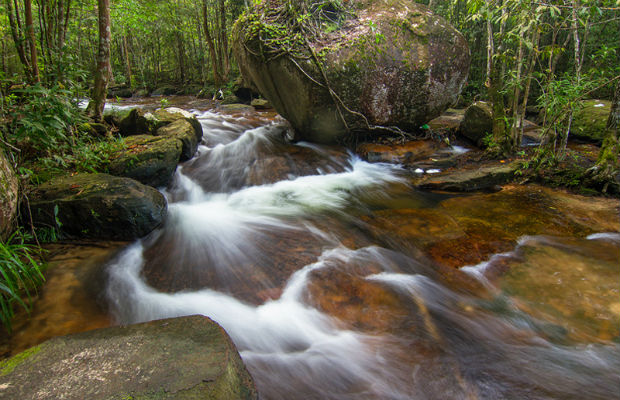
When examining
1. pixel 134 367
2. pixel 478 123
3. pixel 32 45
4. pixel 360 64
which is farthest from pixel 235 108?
Answer: pixel 134 367

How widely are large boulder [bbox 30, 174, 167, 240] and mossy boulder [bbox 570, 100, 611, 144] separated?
884 cm

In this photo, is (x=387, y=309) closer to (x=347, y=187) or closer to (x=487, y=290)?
(x=487, y=290)

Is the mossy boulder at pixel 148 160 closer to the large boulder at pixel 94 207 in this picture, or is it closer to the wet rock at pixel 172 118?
the large boulder at pixel 94 207

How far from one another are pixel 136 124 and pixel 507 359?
6.89 meters

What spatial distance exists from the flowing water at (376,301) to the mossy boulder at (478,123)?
321cm

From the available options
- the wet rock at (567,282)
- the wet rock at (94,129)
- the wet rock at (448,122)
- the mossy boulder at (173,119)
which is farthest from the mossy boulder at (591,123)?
the wet rock at (94,129)

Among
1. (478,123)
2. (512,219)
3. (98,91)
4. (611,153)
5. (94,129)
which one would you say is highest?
(98,91)

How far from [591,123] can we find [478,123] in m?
2.67

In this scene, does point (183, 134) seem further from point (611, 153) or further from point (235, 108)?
point (611, 153)

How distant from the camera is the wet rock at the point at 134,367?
147 cm

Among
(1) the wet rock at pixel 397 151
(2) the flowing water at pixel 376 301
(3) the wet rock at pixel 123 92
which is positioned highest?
(3) the wet rock at pixel 123 92

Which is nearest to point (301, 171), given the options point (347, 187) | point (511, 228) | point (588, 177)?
point (347, 187)

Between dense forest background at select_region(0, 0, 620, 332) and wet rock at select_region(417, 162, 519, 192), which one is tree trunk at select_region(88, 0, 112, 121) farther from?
wet rock at select_region(417, 162, 519, 192)

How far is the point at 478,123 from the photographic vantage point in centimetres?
721
